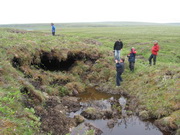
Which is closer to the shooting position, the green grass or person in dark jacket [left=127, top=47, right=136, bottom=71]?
the green grass

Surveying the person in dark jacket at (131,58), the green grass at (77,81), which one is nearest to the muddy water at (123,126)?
the green grass at (77,81)

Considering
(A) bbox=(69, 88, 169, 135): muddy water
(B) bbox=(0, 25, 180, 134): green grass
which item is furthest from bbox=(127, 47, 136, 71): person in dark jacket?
(A) bbox=(69, 88, 169, 135): muddy water

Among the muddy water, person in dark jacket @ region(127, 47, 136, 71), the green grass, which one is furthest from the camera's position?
person in dark jacket @ region(127, 47, 136, 71)

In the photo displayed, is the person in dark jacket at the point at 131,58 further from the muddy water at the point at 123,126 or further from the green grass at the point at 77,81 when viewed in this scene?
the muddy water at the point at 123,126

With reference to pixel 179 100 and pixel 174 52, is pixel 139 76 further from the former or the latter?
pixel 174 52

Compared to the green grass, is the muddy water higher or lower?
lower

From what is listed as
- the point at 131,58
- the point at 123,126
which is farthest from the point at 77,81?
the point at 123,126

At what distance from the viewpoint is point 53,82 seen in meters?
16.8

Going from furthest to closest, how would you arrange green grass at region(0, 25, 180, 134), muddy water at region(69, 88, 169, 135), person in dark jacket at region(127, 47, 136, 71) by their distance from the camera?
person in dark jacket at region(127, 47, 136, 71), muddy water at region(69, 88, 169, 135), green grass at region(0, 25, 180, 134)

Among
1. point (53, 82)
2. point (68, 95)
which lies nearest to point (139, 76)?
point (68, 95)

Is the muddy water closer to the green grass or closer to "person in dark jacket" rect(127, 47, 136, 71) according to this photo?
the green grass

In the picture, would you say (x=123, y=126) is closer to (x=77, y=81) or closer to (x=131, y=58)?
(x=77, y=81)

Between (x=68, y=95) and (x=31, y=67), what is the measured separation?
4630 millimetres

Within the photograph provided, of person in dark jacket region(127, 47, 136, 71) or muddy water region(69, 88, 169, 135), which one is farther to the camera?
person in dark jacket region(127, 47, 136, 71)
